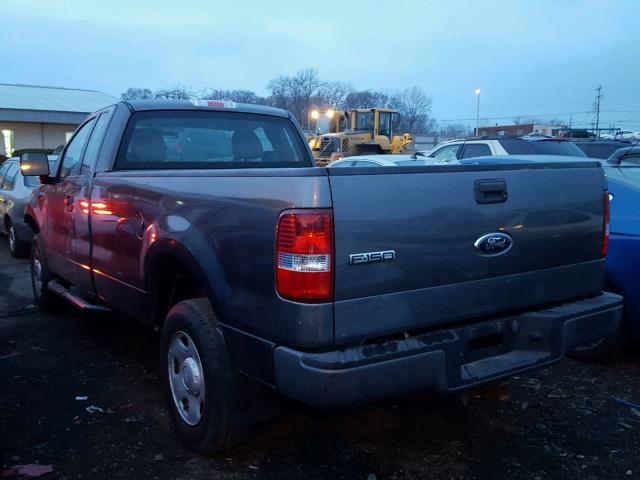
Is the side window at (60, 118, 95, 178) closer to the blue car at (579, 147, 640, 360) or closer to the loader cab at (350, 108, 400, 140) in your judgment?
the blue car at (579, 147, 640, 360)

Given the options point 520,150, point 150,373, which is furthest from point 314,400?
point 520,150

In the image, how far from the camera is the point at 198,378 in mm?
3324

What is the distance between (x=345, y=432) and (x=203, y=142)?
8.03 ft

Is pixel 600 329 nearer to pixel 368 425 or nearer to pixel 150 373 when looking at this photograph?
pixel 368 425

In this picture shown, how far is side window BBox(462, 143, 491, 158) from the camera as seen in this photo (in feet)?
36.8

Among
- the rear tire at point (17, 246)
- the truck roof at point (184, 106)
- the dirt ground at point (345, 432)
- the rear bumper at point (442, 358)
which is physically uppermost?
the truck roof at point (184, 106)

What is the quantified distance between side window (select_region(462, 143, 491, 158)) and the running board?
792cm

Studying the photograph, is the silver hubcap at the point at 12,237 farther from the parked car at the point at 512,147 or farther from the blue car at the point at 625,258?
the blue car at the point at 625,258

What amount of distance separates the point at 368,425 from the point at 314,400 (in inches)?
52.7

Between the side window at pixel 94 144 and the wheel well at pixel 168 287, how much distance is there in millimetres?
1505

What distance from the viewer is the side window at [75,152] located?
525 cm

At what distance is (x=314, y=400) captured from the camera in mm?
2615

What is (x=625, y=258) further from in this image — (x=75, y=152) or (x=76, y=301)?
(x=75, y=152)

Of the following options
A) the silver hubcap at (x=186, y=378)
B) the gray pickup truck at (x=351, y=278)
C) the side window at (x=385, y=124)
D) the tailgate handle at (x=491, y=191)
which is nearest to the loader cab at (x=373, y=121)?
the side window at (x=385, y=124)
